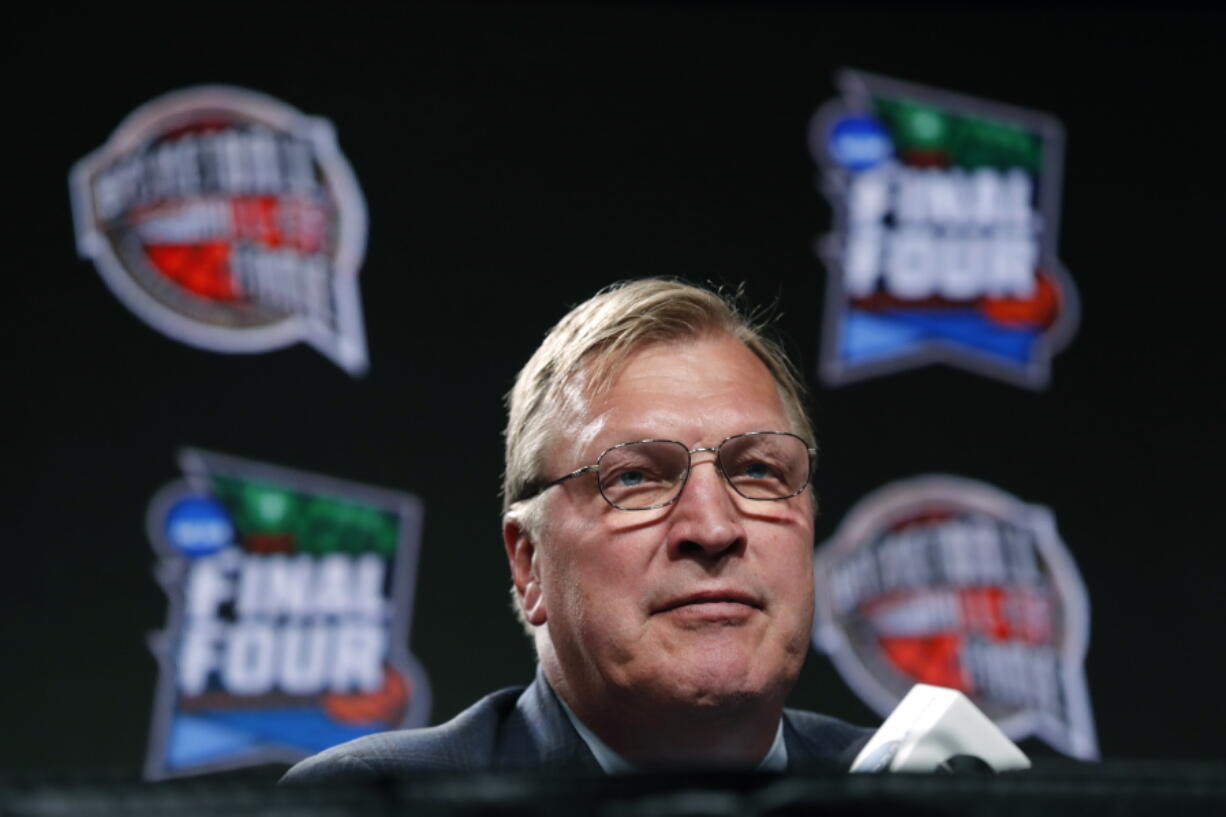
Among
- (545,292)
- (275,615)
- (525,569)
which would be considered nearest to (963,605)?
(545,292)

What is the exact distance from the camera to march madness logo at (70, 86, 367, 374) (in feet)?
8.02

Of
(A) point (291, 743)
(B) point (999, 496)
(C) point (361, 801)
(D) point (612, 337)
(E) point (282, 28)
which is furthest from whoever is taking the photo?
(B) point (999, 496)

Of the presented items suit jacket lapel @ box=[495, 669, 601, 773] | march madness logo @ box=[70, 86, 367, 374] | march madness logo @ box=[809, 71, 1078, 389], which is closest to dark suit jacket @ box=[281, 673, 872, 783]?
suit jacket lapel @ box=[495, 669, 601, 773]

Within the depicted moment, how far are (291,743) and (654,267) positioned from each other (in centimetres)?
116

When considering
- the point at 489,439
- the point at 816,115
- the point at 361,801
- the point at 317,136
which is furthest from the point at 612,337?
the point at 816,115

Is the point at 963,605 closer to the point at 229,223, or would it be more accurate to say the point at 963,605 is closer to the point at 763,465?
the point at 229,223

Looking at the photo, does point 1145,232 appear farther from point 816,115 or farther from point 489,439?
point 489,439

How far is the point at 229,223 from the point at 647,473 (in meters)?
1.85

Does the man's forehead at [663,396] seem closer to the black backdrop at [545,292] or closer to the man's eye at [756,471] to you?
the man's eye at [756,471]

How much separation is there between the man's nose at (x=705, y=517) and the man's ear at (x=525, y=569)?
0.53 ft

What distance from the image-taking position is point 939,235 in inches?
115

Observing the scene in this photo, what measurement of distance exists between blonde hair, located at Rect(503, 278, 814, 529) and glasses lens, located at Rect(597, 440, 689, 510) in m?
0.07

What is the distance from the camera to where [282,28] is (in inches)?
101

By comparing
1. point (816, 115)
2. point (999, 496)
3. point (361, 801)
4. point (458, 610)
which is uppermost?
point (816, 115)
